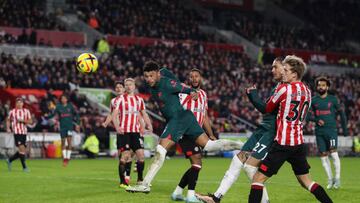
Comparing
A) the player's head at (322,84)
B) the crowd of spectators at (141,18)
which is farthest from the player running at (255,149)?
the crowd of spectators at (141,18)

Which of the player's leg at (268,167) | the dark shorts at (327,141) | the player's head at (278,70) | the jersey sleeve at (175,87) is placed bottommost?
the dark shorts at (327,141)

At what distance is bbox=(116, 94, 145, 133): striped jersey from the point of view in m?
16.2

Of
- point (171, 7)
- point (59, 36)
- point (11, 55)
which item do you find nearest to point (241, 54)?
point (171, 7)

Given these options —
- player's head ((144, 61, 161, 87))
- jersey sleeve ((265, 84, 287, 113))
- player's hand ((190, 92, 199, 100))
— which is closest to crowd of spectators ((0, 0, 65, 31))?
player's head ((144, 61, 161, 87))

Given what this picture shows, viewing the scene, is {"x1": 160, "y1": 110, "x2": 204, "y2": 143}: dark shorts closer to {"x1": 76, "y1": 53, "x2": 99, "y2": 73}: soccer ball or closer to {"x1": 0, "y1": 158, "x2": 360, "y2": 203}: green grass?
{"x1": 0, "y1": 158, "x2": 360, "y2": 203}: green grass

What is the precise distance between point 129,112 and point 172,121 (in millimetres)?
3932

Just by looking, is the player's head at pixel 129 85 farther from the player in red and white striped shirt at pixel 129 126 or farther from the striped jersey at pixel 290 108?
the striped jersey at pixel 290 108

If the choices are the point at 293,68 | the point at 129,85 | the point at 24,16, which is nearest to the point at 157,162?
the point at 293,68

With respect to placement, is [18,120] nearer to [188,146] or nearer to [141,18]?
[188,146]

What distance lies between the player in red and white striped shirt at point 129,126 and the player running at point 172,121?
2.97 meters

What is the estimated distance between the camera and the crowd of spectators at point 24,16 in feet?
129

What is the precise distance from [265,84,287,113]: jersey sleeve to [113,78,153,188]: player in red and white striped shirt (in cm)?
611

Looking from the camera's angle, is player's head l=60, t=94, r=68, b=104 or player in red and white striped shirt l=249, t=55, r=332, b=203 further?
player's head l=60, t=94, r=68, b=104

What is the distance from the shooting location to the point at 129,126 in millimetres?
16172
